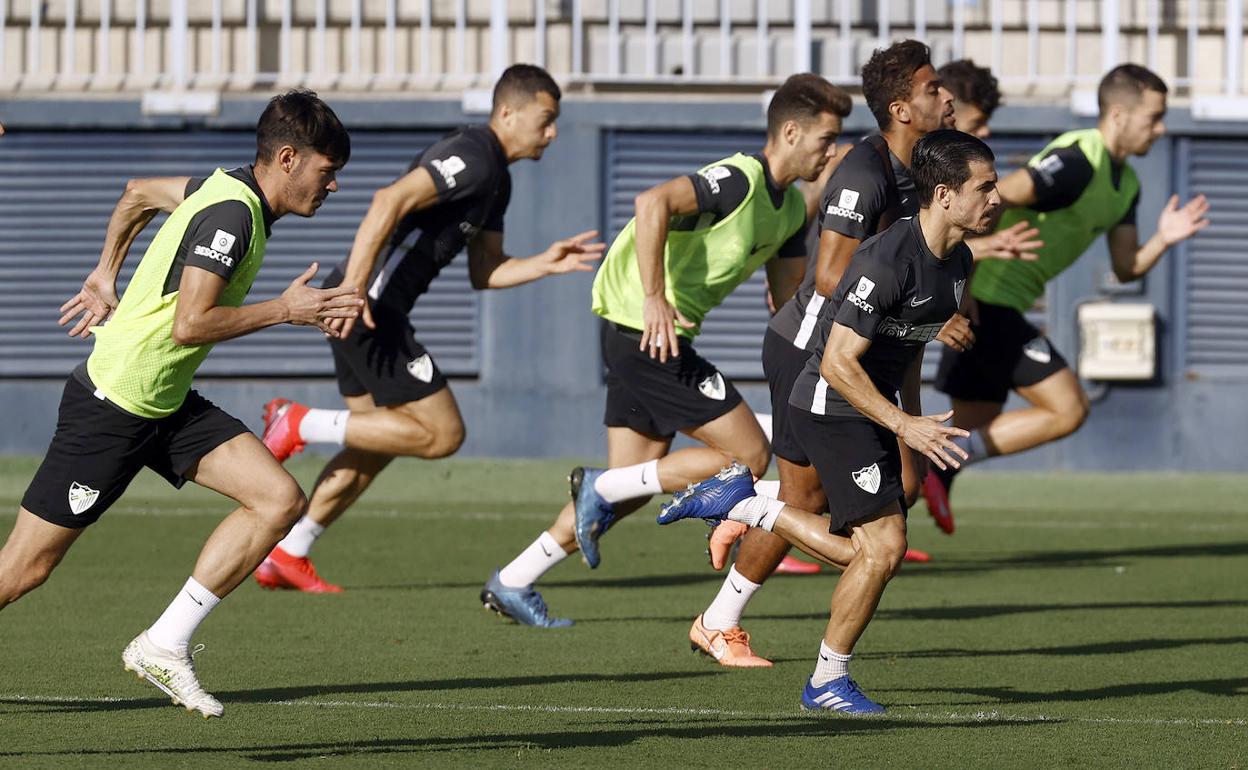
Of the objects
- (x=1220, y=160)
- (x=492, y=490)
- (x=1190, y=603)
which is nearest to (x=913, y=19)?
(x=1220, y=160)

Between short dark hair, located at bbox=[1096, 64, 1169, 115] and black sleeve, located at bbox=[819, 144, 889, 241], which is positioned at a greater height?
short dark hair, located at bbox=[1096, 64, 1169, 115]

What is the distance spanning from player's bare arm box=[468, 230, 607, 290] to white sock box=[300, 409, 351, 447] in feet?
2.72

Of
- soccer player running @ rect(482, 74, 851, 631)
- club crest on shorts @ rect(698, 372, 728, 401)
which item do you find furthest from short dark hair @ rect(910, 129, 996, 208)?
club crest on shorts @ rect(698, 372, 728, 401)

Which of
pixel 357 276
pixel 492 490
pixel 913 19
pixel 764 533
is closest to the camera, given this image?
pixel 764 533

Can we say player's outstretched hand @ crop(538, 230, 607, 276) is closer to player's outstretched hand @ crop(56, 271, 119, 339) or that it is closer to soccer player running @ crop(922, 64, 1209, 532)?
player's outstretched hand @ crop(56, 271, 119, 339)

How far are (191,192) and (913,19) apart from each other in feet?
33.5

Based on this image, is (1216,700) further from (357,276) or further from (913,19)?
(913,19)

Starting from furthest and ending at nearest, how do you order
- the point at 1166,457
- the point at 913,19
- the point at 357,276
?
1. the point at 913,19
2. the point at 1166,457
3. the point at 357,276

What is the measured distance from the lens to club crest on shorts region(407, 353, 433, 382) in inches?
360

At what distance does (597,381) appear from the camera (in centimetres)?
1530

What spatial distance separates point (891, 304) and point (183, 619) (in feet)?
7.51

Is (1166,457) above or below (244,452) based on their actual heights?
below

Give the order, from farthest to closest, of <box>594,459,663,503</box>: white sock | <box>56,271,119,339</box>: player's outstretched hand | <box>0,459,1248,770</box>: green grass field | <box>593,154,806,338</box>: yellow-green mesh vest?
<box>593,154,806,338</box>: yellow-green mesh vest → <box>594,459,663,503</box>: white sock → <box>56,271,119,339</box>: player's outstretched hand → <box>0,459,1248,770</box>: green grass field

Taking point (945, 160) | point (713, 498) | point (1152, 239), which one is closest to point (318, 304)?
point (713, 498)
